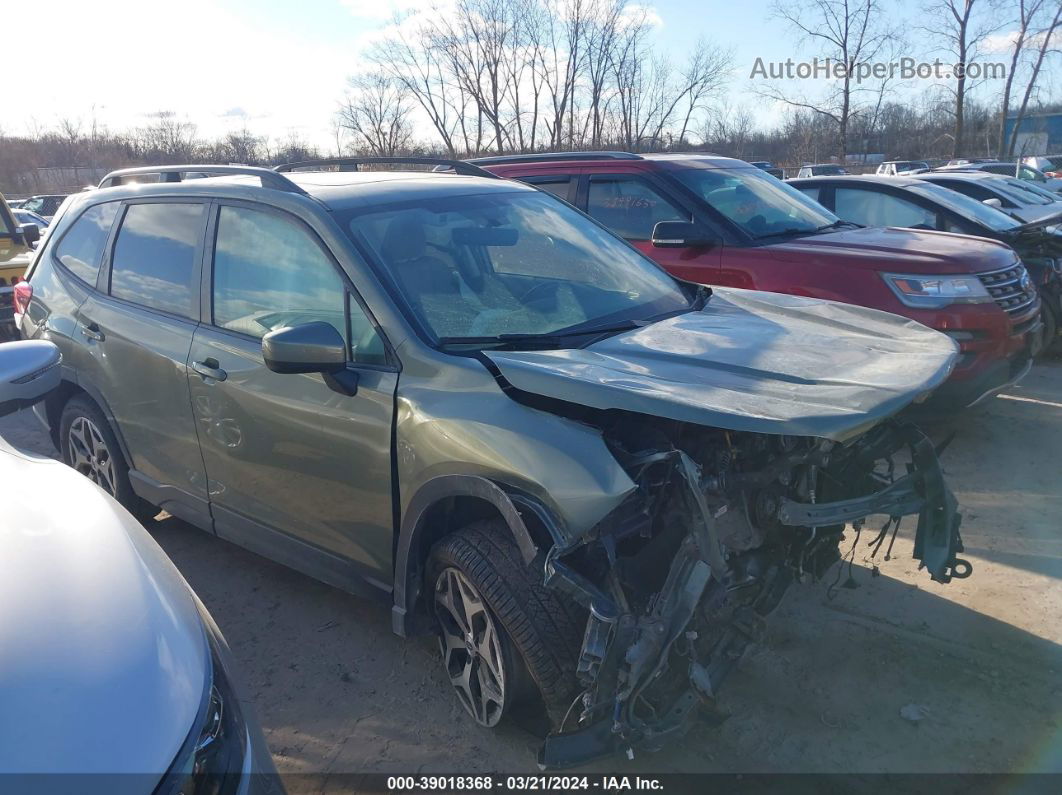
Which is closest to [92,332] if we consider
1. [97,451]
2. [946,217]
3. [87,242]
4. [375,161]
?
[87,242]

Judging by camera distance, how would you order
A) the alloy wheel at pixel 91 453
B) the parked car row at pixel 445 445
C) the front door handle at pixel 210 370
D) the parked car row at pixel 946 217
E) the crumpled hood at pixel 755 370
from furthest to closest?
the parked car row at pixel 946 217 → the alloy wheel at pixel 91 453 → the front door handle at pixel 210 370 → the crumpled hood at pixel 755 370 → the parked car row at pixel 445 445

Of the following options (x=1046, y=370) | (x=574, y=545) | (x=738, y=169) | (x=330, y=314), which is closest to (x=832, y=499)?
(x=574, y=545)

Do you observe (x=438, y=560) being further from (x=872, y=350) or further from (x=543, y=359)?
(x=872, y=350)

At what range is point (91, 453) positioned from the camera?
4.57 metres

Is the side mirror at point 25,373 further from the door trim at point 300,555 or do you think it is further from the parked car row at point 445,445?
the door trim at point 300,555

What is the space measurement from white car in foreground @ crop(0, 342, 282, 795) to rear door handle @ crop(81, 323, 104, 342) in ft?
7.02

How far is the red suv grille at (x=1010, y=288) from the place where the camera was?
5.36 metres

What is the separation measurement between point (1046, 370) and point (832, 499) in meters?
5.76

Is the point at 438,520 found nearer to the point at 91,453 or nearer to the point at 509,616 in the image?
the point at 509,616

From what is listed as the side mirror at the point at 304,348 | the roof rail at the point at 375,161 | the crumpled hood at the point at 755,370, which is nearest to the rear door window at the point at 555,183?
the roof rail at the point at 375,161

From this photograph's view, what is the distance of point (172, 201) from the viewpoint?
3.89m

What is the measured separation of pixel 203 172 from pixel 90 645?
3180mm

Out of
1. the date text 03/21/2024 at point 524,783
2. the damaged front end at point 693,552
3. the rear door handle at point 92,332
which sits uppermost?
the rear door handle at point 92,332

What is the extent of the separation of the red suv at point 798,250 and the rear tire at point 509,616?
3355 millimetres
